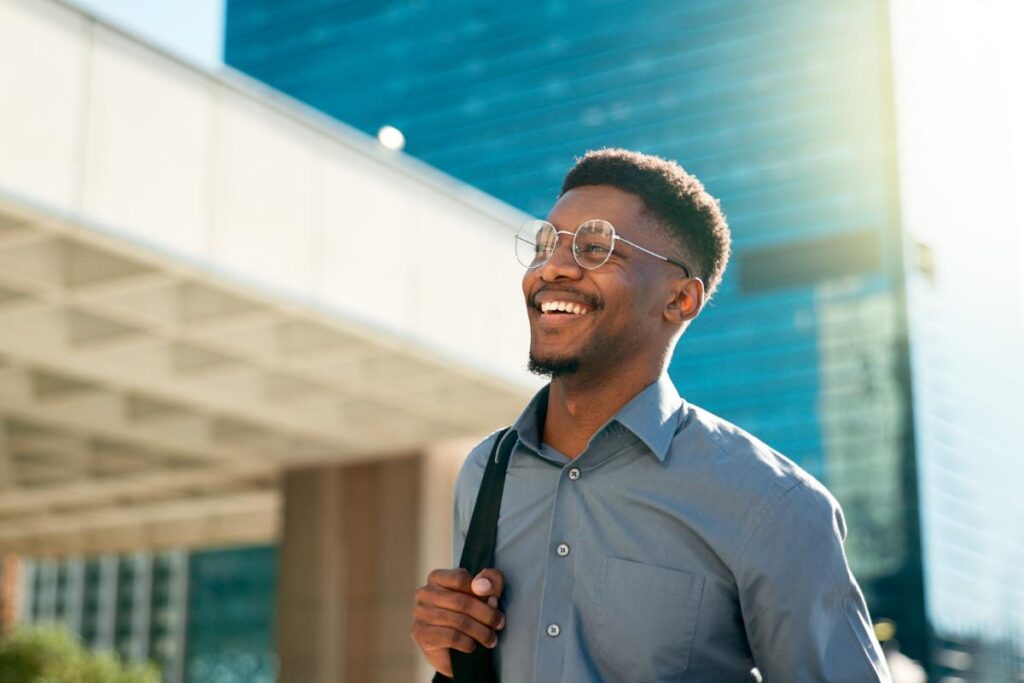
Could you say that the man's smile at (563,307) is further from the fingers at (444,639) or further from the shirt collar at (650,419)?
the fingers at (444,639)

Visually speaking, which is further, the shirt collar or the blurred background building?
the blurred background building

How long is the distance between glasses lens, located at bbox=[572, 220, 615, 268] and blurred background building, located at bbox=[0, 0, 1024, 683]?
8.50 ft

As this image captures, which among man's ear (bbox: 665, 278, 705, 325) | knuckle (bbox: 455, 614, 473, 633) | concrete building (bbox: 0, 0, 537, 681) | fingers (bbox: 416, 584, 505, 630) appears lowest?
knuckle (bbox: 455, 614, 473, 633)

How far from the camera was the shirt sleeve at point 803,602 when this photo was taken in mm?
1685

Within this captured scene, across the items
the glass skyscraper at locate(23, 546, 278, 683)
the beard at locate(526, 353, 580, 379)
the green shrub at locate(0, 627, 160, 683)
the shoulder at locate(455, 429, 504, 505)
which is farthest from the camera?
the glass skyscraper at locate(23, 546, 278, 683)

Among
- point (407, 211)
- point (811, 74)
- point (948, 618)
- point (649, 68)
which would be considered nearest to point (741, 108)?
point (649, 68)

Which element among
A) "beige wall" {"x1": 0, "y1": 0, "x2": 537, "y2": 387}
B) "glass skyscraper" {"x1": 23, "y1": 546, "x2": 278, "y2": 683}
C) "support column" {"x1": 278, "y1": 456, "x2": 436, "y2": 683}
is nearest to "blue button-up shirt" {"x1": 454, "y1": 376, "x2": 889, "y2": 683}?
"beige wall" {"x1": 0, "y1": 0, "x2": 537, "y2": 387}

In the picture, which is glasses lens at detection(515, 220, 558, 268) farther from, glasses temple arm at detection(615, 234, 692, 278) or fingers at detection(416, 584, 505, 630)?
fingers at detection(416, 584, 505, 630)

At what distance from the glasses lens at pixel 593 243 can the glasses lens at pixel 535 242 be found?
0.05m

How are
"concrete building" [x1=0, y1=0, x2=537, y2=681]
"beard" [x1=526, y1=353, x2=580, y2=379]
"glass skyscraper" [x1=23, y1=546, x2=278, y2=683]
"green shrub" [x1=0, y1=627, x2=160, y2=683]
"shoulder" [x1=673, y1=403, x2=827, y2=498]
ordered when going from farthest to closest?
"glass skyscraper" [x1=23, y1=546, x2=278, y2=683], "green shrub" [x1=0, y1=627, x2=160, y2=683], "concrete building" [x1=0, y1=0, x2=537, y2=681], "beard" [x1=526, y1=353, x2=580, y2=379], "shoulder" [x1=673, y1=403, x2=827, y2=498]

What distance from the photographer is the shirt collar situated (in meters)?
1.89

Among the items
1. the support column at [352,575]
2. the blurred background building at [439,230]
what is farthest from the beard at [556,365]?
the support column at [352,575]

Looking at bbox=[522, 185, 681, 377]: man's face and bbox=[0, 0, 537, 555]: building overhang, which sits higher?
bbox=[0, 0, 537, 555]: building overhang

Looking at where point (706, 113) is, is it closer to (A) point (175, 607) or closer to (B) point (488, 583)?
(B) point (488, 583)
